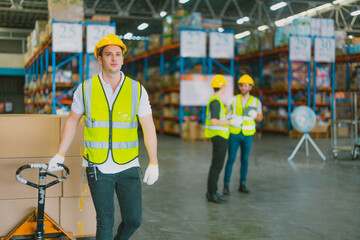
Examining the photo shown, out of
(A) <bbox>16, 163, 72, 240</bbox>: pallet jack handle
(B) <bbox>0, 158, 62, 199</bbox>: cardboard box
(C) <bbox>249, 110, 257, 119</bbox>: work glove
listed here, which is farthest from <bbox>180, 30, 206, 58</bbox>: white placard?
(A) <bbox>16, 163, 72, 240</bbox>: pallet jack handle

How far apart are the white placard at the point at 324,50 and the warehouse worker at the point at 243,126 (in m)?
10.8

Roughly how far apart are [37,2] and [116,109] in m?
21.7

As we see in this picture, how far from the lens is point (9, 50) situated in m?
32.4

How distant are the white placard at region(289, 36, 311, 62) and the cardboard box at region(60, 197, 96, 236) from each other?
43.4ft

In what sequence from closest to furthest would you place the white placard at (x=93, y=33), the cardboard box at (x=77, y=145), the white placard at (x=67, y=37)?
1. the cardboard box at (x=77, y=145)
2. the white placard at (x=67, y=37)
3. the white placard at (x=93, y=33)

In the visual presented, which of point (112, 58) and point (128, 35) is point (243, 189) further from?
point (128, 35)

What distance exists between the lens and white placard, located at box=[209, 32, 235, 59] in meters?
15.6

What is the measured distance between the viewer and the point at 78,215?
4.12 meters

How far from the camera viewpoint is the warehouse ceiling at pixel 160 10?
2089cm

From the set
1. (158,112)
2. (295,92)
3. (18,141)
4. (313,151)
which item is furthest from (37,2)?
(18,141)

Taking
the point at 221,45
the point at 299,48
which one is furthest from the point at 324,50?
the point at 221,45

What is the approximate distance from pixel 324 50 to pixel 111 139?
49.3 ft

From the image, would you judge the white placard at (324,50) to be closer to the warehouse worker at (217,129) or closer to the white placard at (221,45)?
the white placard at (221,45)

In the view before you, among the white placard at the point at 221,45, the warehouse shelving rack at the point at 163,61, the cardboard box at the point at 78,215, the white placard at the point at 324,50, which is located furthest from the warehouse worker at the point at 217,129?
the white placard at the point at 324,50
